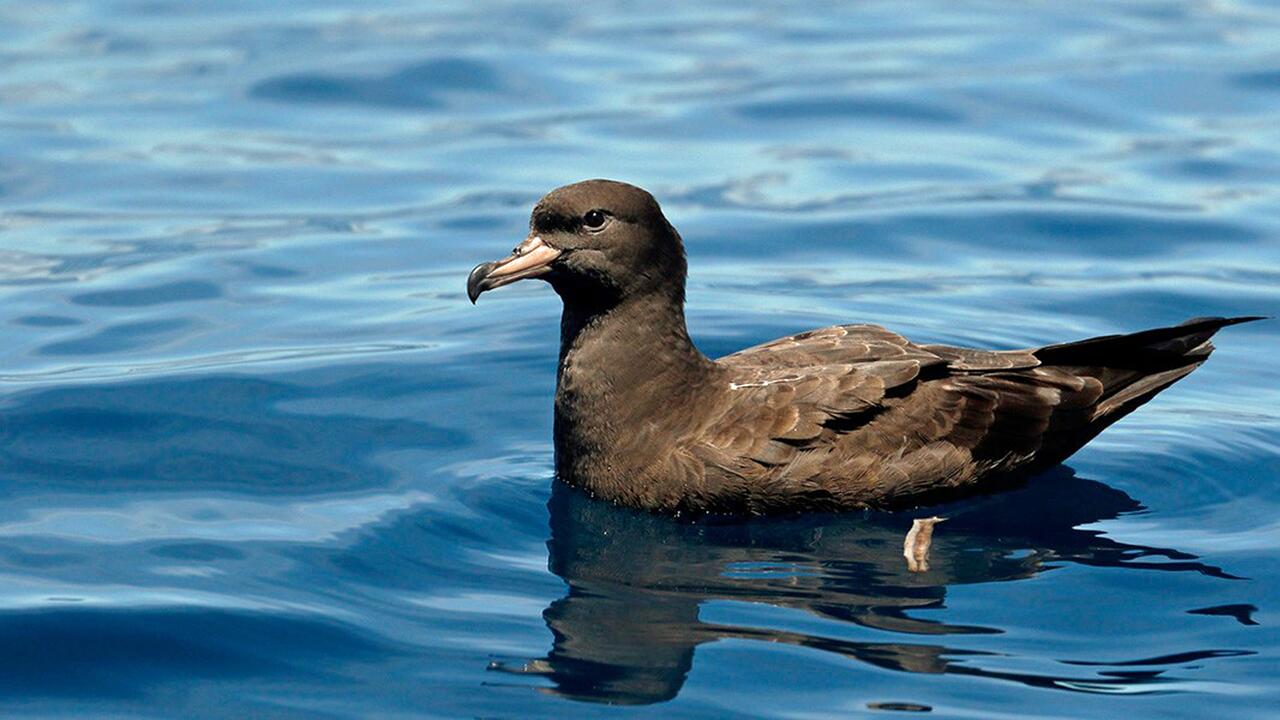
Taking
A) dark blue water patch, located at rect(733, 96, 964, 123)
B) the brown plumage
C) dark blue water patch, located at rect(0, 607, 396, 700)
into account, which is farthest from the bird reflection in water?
dark blue water patch, located at rect(733, 96, 964, 123)

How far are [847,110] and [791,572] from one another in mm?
7955

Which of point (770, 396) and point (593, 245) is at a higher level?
point (593, 245)

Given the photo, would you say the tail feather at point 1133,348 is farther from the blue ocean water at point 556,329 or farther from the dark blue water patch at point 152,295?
the dark blue water patch at point 152,295

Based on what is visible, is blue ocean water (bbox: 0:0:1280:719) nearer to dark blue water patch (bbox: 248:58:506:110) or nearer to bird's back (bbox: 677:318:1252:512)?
dark blue water patch (bbox: 248:58:506:110)

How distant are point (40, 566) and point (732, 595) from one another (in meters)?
2.51

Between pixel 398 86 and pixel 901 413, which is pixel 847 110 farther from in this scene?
pixel 901 413

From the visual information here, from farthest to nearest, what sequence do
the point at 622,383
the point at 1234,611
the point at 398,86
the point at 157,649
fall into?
the point at 398,86, the point at 622,383, the point at 1234,611, the point at 157,649

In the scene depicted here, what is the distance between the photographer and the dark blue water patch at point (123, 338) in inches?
382

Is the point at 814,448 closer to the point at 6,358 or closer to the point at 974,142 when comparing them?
the point at 6,358

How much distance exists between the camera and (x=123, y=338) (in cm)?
991

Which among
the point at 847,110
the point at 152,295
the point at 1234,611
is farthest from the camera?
the point at 847,110

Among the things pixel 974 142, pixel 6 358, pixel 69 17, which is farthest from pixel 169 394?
pixel 69 17

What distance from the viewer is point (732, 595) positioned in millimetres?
6711

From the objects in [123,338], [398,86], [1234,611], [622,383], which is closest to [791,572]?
[622,383]
